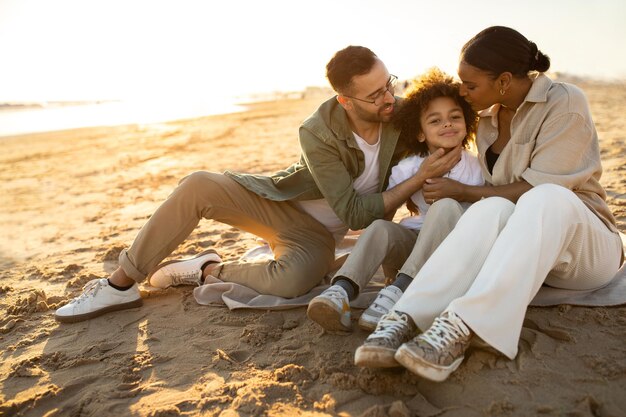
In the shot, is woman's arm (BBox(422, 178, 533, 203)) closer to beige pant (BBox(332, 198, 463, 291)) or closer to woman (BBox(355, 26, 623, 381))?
woman (BBox(355, 26, 623, 381))

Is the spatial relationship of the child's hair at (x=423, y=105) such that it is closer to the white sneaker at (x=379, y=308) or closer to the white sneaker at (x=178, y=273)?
the white sneaker at (x=379, y=308)

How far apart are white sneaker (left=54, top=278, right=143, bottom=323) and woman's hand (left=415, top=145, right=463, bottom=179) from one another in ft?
6.92

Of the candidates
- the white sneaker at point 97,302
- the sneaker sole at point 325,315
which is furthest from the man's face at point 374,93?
the white sneaker at point 97,302

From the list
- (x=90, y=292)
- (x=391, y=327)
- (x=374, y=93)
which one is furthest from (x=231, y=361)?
(x=374, y=93)

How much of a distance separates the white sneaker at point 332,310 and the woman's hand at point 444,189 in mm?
833

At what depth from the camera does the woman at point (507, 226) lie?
2.25 m

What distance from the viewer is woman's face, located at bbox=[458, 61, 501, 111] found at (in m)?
3.02

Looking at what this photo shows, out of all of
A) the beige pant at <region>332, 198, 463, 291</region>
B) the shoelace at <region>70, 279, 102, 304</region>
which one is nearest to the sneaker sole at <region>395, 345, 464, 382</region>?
the beige pant at <region>332, 198, 463, 291</region>

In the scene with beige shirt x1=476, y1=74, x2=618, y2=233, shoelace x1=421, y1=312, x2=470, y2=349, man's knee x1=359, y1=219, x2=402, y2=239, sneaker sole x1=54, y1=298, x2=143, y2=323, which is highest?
beige shirt x1=476, y1=74, x2=618, y2=233

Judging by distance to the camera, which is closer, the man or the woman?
the woman

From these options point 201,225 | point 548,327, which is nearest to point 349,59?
point 548,327

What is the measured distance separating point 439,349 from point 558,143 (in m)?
1.38

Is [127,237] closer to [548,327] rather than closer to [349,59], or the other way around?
[349,59]

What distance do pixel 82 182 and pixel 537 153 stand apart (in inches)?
310
